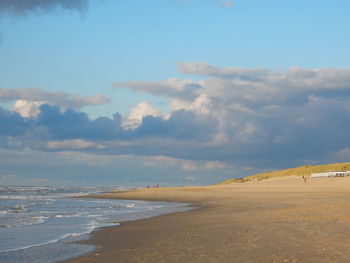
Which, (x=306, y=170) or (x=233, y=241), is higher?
(x=306, y=170)

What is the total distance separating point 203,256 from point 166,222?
513 inches

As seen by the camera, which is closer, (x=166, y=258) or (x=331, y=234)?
(x=166, y=258)

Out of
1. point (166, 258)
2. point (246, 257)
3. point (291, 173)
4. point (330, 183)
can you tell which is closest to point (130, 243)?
point (166, 258)

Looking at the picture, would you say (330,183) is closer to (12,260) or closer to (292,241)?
(292,241)

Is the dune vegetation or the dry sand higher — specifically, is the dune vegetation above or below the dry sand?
above

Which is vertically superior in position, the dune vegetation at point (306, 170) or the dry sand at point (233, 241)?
the dune vegetation at point (306, 170)

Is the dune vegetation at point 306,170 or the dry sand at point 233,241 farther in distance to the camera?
the dune vegetation at point 306,170

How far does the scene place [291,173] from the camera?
12612 centimetres

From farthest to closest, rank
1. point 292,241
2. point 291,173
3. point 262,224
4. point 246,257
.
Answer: point 291,173
point 262,224
point 292,241
point 246,257

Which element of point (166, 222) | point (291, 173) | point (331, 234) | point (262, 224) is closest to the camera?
point (331, 234)

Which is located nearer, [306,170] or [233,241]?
[233,241]

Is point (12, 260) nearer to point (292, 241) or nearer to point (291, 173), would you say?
point (292, 241)

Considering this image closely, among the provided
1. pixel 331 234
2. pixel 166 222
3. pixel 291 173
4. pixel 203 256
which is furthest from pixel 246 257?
pixel 291 173

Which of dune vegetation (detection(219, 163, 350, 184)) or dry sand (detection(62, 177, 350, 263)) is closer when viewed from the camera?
dry sand (detection(62, 177, 350, 263))
